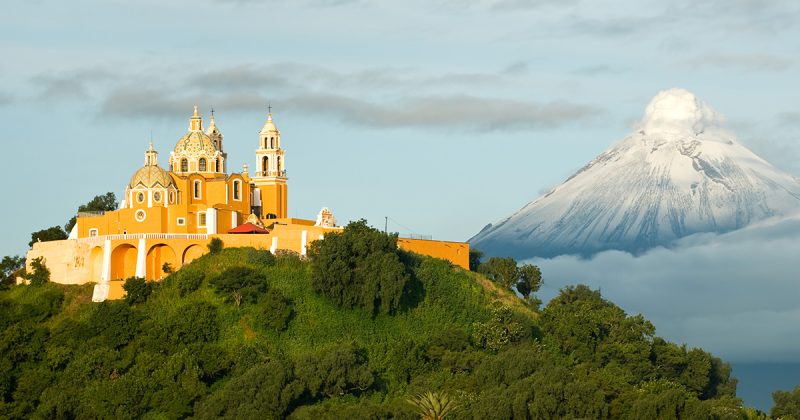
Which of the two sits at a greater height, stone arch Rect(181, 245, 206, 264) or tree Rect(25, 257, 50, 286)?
stone arch Rect(181, 245, 206, 264)

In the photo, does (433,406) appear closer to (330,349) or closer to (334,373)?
(334,373)

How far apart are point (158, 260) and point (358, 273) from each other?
9.51 m

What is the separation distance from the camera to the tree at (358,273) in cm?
7712

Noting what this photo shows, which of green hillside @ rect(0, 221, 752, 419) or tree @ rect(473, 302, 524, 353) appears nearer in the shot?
green hillside @ rect(0, 221, 752, 419)

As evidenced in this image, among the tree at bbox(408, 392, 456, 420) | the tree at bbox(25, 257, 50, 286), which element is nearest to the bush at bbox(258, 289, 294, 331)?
the tree at bbox(408, 392, 456, 420)

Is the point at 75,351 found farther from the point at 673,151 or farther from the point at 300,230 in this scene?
the point at 673,151

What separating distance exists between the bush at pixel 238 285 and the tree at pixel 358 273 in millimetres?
2752

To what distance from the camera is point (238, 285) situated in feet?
249

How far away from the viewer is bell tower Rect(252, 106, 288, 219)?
8675cm

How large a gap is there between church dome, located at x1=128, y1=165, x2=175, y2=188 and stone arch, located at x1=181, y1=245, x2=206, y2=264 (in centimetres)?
341

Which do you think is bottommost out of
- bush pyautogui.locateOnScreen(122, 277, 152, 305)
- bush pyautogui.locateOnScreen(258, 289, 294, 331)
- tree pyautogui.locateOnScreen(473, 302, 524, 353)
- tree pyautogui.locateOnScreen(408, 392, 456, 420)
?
tree pyautogui.locateOnScreen(408, 392, 456, 420)

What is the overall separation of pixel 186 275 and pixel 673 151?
7912 cm

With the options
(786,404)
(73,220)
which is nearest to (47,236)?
(73,220)

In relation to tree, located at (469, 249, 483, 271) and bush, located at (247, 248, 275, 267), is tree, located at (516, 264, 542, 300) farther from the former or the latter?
bush, located at (247, 248, 275, 267)
